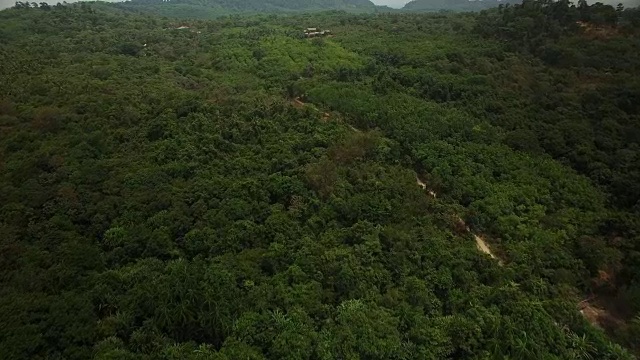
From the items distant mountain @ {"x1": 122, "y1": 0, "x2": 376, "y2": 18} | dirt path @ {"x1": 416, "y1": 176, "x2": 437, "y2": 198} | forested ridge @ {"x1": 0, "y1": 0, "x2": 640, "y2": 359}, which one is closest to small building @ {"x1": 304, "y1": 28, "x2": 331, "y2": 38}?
forested ridge @ {"x1": 0, "y1": 0, "x2": 640, "y2": 359}

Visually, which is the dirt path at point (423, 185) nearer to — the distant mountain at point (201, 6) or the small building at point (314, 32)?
the small building at point (314, 32)

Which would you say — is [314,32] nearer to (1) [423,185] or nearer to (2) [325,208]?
(1) [423,185]

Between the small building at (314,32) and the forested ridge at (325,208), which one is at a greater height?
the small building at (314,32)

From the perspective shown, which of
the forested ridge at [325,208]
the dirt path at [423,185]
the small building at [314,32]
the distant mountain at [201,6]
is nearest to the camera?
the forested ridge at [325,208]

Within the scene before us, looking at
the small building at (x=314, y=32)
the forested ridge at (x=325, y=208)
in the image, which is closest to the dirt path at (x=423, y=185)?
the forested ridge at (x=325, y=208)

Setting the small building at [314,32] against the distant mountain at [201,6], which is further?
the distant mountain at [201,6]

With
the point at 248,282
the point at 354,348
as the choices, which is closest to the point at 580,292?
the point at 354,348

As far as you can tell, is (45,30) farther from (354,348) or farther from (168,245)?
(354,348)

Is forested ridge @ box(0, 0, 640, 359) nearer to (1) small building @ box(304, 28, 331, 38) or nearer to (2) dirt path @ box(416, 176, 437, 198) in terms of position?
(2) dirt path @ box(416, 176, 437, 198)

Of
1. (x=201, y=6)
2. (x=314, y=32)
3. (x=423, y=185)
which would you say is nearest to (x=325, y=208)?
(x=423, y=185)
